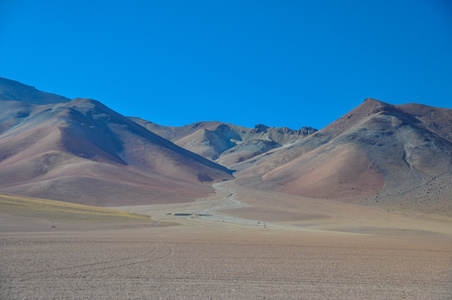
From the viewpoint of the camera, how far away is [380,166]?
9694cm

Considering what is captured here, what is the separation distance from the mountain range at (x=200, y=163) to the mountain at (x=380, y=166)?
24 centimetres

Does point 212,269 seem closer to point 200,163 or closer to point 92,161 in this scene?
point 92,161

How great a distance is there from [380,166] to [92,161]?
75.1 meters

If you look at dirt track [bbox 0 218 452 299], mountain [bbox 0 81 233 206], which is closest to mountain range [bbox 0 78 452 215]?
mountain [bbox 0 81 233 206]

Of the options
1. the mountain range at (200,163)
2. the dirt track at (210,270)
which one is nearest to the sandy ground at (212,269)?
the dirt track at (210,270)

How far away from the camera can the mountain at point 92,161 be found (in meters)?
72.3

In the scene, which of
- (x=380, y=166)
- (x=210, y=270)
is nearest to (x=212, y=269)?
(x=210, y=270)

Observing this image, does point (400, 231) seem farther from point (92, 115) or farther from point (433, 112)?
point (92, 115)

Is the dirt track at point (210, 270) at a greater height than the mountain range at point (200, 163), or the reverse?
the mountain range at point (200, 163)

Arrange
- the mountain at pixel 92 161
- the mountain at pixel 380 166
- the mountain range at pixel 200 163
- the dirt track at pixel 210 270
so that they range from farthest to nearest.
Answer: the mountain at pixel 380 166 → the mountain range at pixel 200 163 → the mountain at pixel 92 161 → the dirt track at pixel 210 270

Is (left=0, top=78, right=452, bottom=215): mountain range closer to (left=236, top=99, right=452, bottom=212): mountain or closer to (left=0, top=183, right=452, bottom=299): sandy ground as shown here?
(left=236, top=99, right=452, bottom=212): mountain

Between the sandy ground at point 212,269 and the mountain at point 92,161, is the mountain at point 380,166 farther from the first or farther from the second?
the sandy ground at point 212,269

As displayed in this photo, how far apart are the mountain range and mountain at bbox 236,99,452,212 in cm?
24

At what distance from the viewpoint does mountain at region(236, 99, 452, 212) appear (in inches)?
2960
